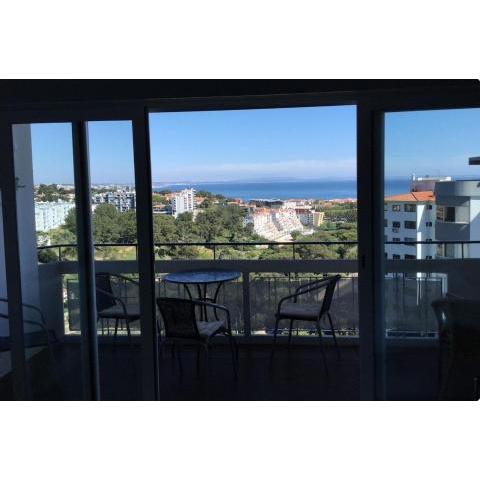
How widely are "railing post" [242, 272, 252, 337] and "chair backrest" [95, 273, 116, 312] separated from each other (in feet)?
7.57

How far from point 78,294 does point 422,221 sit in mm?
1989

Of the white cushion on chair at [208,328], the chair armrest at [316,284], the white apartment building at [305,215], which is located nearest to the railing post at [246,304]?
the chair armrest at [316,284]

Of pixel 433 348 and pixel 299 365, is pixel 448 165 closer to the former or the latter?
pixel 433 348

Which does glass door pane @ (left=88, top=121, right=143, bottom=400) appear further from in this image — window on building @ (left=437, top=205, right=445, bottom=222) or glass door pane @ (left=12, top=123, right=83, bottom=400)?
window on building @ (left=437, top=205, right=445, bottom=222)

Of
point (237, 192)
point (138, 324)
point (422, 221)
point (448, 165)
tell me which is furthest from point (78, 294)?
point (237, 192)

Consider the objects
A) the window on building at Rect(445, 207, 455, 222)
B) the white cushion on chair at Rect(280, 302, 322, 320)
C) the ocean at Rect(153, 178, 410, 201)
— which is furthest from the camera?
the ocean at Rect(153, 178, 410, 201)

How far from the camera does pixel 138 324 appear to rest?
119 inches

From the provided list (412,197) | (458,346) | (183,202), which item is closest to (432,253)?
(412,197)

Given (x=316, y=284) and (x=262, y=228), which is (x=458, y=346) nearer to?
(x=316, y=284)

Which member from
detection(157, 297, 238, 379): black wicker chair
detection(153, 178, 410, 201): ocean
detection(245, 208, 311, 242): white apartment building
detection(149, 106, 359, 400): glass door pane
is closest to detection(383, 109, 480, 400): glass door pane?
detection(149, 106, 359, 400): glass door pane
